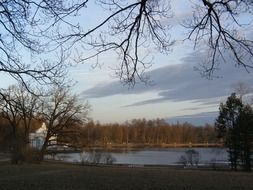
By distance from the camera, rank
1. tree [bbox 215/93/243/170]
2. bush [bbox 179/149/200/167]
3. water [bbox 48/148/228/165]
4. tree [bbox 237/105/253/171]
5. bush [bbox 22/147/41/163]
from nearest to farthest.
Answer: bush [bbox 22/147/41/163]
tree [bbox 237/105/253/171]
tree [bbox 215/93/243/170]
bush [bbox 179/149/200/167]
water [bbox 48/148/228/165]

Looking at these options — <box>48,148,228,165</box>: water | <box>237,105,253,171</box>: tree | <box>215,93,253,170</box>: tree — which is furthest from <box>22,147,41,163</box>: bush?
<box>237,105,253,171</box>: tree

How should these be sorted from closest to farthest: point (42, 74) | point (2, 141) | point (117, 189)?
point (42, 74) < point (117, 189) < point (2, 141)

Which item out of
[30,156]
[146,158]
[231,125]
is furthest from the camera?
[146,158]

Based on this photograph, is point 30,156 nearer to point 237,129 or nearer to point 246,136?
point 237,129

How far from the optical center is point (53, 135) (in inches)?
2874

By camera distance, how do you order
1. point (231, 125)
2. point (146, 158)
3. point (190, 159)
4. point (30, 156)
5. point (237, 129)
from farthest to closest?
point (146, 158) → point (190, 159) → point (231, 125) → point (237, 129) → point (30, 156)

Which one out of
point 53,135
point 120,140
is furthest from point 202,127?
point 53,135

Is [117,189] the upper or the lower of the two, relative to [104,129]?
lower

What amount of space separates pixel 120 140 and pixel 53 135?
123 m

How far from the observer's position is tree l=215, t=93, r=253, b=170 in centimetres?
6412

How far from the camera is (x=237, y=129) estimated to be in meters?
64.6

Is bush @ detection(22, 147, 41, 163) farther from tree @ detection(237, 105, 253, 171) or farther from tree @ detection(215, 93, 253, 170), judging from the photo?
tree @ detection(237, 105, 253, 171)

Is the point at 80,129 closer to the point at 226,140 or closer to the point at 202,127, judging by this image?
the point at 226,140

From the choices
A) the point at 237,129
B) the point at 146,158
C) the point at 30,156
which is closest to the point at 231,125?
the point at 237,129
